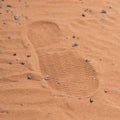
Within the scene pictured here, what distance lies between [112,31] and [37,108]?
1.70 meters

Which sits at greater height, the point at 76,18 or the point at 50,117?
the point at 76,18

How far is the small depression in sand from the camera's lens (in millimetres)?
3432

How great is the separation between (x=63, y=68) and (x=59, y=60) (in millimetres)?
142

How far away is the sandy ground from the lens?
3.24 m

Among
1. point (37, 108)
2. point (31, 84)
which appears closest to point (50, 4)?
point (31, 84)

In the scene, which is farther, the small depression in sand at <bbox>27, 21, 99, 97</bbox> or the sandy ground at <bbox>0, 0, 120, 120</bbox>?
the small depression in sand at <bbox>27, 21, 99, 97</bbox>

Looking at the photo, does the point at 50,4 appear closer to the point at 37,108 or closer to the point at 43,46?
the point at 43,46

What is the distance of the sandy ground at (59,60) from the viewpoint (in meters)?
3.24

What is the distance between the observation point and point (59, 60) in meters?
3.74

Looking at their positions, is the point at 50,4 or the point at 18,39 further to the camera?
the point at 50,4

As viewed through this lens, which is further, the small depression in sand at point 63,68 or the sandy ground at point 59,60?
the small depression in sand at point 63,68

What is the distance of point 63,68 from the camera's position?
365cm

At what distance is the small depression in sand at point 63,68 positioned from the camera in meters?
3.43

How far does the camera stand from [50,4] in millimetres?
4656
